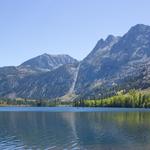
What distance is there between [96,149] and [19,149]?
1695 centimetres

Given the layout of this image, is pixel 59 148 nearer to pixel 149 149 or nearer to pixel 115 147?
pixel 115 147

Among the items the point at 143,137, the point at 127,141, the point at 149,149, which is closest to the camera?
the point at 149,149

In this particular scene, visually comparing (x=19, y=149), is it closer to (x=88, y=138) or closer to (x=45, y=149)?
(x=45, y=149)

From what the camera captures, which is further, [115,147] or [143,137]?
[143,137]

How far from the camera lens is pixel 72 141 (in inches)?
3903

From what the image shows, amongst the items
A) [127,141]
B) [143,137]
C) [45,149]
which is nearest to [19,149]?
[45,149]

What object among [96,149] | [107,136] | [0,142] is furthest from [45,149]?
[107,136]

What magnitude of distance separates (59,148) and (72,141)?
1301 centimetres

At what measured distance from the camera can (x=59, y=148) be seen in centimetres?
8644

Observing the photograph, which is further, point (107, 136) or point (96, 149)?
point (107, 136)

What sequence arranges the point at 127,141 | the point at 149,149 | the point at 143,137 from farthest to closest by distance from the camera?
the point at 143,137
the point at 127,141
the point at 149,149

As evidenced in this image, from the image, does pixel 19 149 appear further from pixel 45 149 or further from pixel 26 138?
pixel 26 138

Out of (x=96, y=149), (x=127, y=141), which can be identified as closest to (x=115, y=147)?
(x=96, y=149)

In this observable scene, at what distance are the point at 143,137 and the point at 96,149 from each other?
24.9 meters
